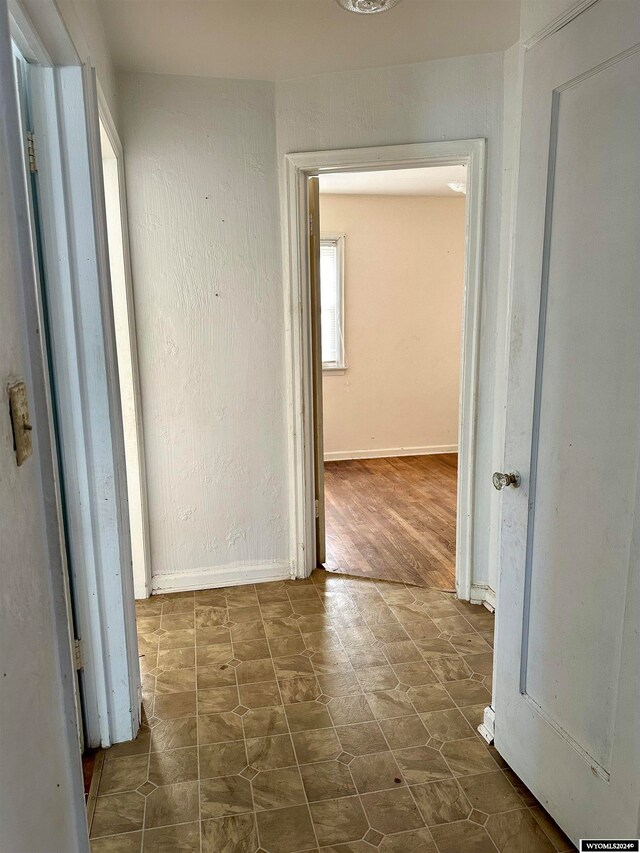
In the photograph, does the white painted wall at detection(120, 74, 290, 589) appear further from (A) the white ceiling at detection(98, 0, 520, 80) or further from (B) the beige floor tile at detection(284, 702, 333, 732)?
(B) the beige floor tile at detection(284, 702, 333, 732)

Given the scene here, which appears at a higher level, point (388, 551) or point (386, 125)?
point (386, 125)

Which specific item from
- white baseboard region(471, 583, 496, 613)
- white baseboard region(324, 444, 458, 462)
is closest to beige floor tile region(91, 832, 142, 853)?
white baseboard region(471, 583, 496, 613)

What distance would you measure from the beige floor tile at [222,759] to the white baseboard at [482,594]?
1.37 meters

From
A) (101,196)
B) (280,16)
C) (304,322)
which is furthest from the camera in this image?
(304,322)

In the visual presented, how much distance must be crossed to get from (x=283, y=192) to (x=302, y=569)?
1.84m

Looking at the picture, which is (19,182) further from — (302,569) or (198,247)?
(302,569)

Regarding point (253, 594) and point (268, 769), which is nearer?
point (268, 769)

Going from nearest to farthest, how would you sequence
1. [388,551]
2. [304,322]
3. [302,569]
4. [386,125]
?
[386,125] → [304,322] → [302,569] → [388,551]

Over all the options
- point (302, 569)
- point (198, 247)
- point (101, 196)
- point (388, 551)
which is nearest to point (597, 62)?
point (101, 196)

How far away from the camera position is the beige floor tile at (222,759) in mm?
1843

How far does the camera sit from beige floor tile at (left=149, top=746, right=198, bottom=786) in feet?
5.97

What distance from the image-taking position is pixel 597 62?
1.33 meters

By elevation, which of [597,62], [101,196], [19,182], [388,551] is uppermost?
[597,62]

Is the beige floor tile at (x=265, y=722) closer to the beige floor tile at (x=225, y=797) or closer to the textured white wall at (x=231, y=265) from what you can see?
the beige floor tile at (x=225, y=797)
